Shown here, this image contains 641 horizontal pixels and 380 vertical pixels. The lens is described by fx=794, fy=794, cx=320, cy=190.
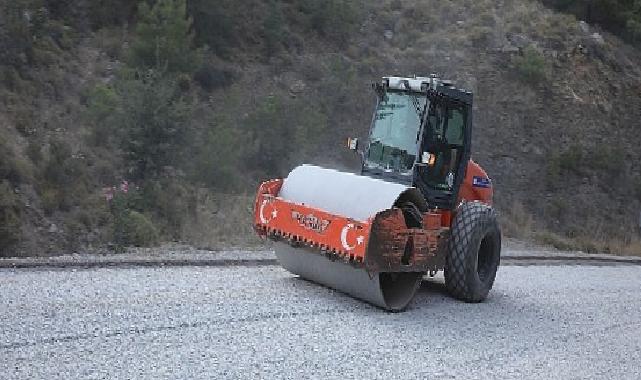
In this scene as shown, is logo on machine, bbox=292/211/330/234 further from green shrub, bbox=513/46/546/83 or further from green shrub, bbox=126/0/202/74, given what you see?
green shrub, bbox=513/46/546/83

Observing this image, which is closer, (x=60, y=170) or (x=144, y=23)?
(x=60, y=170)

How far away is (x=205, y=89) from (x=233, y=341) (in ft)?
56.5

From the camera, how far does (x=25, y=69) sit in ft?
66.8

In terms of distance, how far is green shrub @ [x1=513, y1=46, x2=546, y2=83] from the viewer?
1313 inches

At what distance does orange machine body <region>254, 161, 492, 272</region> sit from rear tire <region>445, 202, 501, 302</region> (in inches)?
9.4

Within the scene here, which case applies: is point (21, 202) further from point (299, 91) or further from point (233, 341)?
point (299, 91)

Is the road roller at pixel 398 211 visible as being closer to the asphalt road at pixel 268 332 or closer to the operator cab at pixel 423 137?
the operator cab at pixel 423 137

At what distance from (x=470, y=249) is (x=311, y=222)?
7.52ft

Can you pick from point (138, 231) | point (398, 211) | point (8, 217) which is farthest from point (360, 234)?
→ point (8, 217)

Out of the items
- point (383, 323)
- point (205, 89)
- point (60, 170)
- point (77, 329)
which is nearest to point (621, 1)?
point (205, 89)

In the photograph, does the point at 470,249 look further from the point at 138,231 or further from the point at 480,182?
the point at 138,231

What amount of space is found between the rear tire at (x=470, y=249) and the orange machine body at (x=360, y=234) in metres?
0.24

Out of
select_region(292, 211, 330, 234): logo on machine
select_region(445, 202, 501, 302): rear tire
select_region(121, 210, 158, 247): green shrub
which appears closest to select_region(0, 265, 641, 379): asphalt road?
select_region(445, 202, 501, 302): rear tire

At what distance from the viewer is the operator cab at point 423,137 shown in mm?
10852
